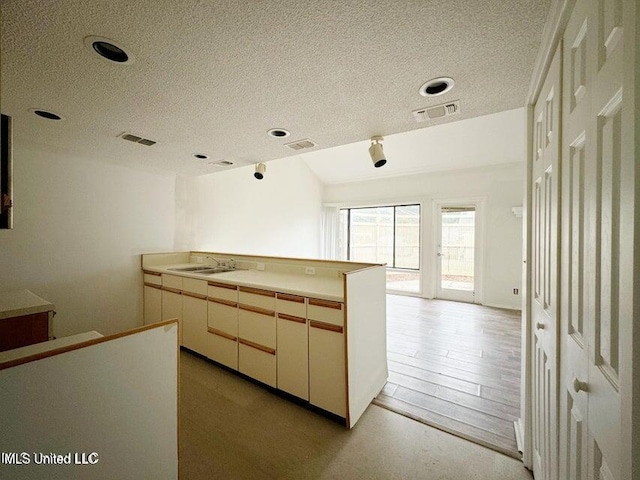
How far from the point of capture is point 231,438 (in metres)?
1.71

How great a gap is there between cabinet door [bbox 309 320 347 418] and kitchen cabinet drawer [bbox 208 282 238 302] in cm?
88

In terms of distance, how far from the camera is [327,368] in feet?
6.00

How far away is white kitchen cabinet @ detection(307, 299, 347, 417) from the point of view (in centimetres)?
177

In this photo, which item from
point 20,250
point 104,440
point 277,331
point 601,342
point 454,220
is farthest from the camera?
point 454,220

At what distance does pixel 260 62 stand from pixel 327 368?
192 centimetres

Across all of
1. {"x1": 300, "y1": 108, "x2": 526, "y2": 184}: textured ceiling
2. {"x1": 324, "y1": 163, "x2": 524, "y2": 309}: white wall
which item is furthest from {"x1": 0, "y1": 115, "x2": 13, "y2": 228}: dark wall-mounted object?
{"x1": 324, "y1": 163, "x2": 524, "y2": 309}: white wall

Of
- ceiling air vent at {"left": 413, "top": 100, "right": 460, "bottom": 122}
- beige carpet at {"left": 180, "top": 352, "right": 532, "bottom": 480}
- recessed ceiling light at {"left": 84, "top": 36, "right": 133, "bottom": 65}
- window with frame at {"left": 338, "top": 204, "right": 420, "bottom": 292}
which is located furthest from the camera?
window with frame at {"left": 338, "top": 204, "right": 420, "bottom": 292}

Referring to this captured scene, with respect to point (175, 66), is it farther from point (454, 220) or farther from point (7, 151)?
point (454, 220)

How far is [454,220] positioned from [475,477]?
448cm

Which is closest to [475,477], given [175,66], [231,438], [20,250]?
[231,438]

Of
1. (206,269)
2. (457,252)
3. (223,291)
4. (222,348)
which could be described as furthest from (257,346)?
(457,252)

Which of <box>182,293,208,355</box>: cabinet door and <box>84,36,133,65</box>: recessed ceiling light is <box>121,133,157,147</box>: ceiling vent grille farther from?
<box>182,293,208,355</box>: cabinet door

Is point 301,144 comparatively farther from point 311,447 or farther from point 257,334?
point 311,447

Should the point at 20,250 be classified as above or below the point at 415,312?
above
